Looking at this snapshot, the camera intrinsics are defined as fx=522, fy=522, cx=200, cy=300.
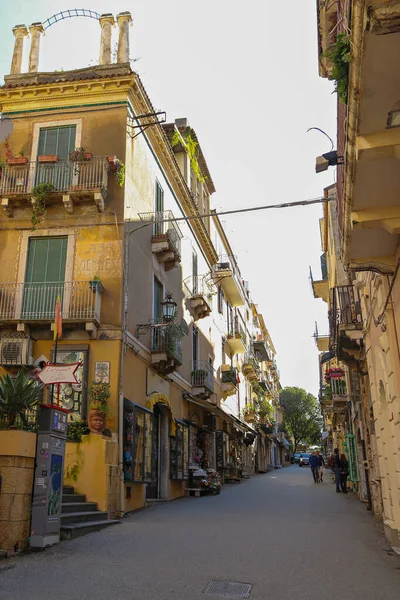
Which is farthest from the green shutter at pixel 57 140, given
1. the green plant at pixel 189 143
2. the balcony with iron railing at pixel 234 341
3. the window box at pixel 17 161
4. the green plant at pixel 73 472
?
the balcony with iron railing at pixel 234 341

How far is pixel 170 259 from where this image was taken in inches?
733

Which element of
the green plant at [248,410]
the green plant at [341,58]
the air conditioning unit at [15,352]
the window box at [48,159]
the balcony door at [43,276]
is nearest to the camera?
the green plant at [341,58]

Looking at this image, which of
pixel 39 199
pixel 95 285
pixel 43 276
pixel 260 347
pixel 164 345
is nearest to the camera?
pixel 95 285

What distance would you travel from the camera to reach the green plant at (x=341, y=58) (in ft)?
16.6

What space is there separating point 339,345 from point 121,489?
679 cm

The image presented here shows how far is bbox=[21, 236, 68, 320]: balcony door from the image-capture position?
14766 millimetres

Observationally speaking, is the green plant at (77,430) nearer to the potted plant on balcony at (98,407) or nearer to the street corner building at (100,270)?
the street corner building at (100,270)

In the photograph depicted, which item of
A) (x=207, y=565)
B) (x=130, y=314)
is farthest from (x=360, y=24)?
(x=130, y=314)

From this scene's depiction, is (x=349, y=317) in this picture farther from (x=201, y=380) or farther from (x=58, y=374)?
(x=201, y=380)

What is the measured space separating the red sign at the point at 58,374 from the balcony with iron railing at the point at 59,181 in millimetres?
7103

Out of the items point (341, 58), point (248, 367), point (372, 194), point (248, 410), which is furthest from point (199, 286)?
point (341, 58)

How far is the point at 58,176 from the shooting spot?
1567 cm

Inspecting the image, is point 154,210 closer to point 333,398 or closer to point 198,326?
point 198,326

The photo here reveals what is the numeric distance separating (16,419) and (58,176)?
9.13m
